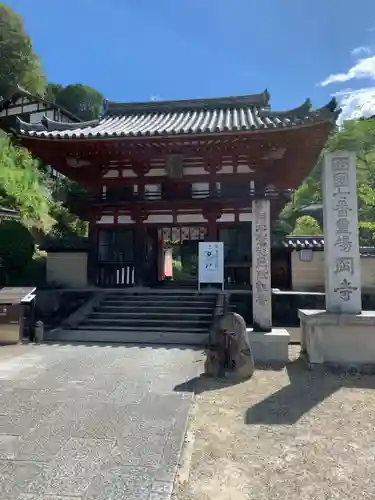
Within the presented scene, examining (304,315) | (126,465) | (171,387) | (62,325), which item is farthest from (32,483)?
(62,325)

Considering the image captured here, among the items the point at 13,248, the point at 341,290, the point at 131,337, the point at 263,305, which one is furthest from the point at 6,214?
the point at 341,290

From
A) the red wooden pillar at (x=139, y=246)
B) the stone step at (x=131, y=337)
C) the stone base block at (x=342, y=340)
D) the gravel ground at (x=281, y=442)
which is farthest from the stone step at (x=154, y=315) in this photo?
the gravel ground at (x=281, y=442)

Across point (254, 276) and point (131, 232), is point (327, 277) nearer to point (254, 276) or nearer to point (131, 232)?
point (254, 276)

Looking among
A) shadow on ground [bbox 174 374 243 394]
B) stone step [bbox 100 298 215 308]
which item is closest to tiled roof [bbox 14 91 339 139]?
stone step [bbox 100 298 215 308]

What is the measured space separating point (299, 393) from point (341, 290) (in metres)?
2.42

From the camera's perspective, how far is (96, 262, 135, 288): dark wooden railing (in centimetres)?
1270

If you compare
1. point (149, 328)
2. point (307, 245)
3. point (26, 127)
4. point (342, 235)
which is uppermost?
point (26, 127)

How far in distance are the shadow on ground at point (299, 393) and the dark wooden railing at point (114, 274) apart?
7133 mm

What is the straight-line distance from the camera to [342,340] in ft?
21.6

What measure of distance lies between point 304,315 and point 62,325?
6.40m

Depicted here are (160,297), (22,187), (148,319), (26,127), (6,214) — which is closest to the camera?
(148,319)

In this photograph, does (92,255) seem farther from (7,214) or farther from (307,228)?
(307,228)

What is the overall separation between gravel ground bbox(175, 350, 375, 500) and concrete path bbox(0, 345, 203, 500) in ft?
0.95

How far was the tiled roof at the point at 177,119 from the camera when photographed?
11.4 meters
